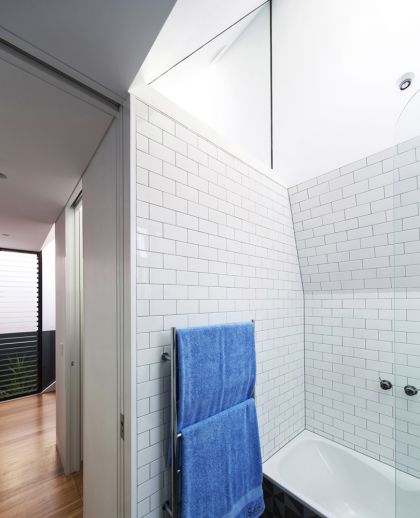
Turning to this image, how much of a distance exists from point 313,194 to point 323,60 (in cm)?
84

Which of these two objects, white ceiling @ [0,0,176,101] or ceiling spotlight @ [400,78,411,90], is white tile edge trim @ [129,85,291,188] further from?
ceiling spotlight @ [400,78,411,90]

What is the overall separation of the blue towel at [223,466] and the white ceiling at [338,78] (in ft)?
5.46

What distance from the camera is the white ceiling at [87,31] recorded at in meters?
0.74

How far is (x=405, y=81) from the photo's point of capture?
4.63 ft

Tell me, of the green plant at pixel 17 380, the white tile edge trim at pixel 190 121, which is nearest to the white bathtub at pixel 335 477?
the white tile edge trim at pixel 190 121

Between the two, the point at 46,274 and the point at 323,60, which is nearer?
the point at 323,60

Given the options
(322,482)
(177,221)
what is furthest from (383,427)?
(177,221)

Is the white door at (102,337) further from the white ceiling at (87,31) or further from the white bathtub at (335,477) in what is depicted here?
the white bathtub at (335,477)

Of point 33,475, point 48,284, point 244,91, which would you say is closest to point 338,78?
point 244,91

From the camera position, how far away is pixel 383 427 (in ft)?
5.81

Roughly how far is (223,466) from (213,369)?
442 millimetres

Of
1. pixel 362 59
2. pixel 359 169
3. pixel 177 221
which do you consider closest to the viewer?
pixel 177 221

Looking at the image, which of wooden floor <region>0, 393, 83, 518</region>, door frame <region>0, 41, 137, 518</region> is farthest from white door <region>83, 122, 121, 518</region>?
wooden floor <region>0, 393, 83, 518</region>

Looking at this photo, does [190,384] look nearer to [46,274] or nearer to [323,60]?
[323,60]
